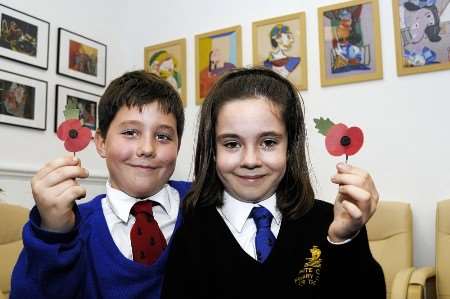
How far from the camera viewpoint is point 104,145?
1.52 metres

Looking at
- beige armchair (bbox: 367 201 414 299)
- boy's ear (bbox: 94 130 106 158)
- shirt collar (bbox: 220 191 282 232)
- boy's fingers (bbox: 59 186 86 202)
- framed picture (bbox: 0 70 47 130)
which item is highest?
framed picture (bbox: 0 70 47 130)

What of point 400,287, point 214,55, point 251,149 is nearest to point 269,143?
point 251,149

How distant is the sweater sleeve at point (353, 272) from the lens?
1071mm

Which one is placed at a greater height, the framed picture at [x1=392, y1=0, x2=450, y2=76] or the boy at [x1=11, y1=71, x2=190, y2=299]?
the framed picture at [x1=392, y1=0, x2=450, y2=76]

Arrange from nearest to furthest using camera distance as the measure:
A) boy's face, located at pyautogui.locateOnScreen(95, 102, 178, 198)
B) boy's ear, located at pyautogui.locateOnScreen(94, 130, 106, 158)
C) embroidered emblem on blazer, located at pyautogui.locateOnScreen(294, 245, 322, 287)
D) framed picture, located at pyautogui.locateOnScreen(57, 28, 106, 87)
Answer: embroidered emblem on blazer, located at pyautogui.locateOnScreen(294, 245, 322, 287) < boy's face, located at pyautogui.locateOnScreen(95, 102, 178, 198) < boy's ear, located at pyautogui.locateOnScreen(94, 130, 106, 158) < framed picture, located at pyautogui.locateOnScreen(57, 28, 106, 87)

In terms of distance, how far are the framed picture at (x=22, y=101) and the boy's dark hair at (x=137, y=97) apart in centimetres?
201

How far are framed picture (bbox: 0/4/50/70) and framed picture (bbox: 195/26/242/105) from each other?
132cm

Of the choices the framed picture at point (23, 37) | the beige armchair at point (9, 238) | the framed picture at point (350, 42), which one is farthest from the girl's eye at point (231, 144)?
the framed picture at point (23, 37)

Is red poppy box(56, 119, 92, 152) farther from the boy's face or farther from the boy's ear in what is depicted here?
the boy's ear

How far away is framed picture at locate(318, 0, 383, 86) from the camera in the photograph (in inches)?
131

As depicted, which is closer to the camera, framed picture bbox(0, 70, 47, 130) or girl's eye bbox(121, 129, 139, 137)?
girl's eye bbox(121, 129, 139, 137)

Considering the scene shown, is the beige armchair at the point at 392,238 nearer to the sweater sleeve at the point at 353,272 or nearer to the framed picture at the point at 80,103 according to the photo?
the sweater sleeve at the point at 353,272

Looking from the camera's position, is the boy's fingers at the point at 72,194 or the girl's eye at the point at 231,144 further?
the girl's eye at the point at 231,144

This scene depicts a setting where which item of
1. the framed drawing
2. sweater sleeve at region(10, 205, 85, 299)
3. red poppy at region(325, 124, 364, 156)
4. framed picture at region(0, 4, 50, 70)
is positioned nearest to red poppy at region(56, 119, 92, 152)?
sweater sleeve at region(10, 205, 85, 299)
